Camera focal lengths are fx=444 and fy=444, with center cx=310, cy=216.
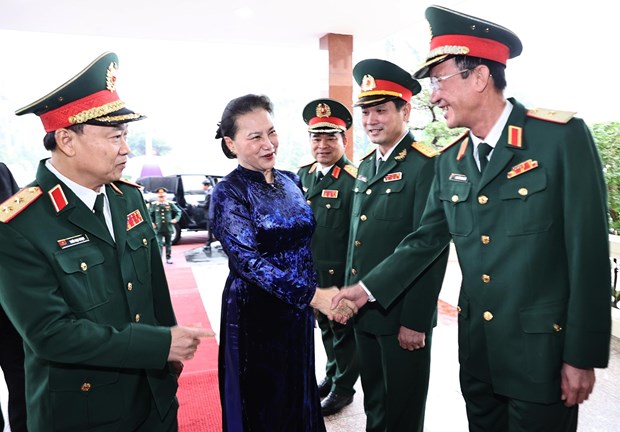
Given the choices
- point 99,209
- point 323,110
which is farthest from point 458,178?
point 323,110

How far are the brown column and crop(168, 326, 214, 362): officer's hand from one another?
20.2 ft

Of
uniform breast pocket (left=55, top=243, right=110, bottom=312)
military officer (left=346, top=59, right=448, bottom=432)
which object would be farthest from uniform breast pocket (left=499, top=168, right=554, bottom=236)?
uniform breast pocket (left=55, top=243, right=110, bottom=312)

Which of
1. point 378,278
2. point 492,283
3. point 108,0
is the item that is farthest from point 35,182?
point 108,0

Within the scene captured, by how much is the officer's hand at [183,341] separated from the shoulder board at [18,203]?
1.76 feet

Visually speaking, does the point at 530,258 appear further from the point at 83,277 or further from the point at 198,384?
the point at 198,384

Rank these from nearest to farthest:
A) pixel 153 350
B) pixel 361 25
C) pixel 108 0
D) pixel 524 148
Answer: pixel 153 350, pixel 524 148, pixel 108 0, pixel 361 25

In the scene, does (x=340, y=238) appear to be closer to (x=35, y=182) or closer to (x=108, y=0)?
(x=35, y=182)

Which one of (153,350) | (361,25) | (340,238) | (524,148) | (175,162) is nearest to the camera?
(153,350)

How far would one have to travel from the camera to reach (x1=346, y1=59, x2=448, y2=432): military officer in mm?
2086

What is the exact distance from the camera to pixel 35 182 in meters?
1.32

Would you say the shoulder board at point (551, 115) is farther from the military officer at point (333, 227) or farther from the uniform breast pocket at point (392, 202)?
the military officer at point (333, 227)

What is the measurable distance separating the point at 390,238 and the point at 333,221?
80 centimetres

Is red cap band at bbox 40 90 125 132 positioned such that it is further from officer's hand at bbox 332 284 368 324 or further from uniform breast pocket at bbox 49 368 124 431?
officer's hand at bbox 332 284 368 324

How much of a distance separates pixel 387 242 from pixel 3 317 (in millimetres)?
1813
